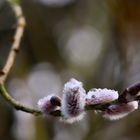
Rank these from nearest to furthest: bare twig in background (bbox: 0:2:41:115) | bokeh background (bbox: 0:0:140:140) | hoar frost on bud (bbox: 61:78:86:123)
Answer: hoar frost on bud (bbox: 61:78:86:123)
bare twig in background (bbox: 0:2:41:115)
bokeh background (bbox: 0:0:140:140)

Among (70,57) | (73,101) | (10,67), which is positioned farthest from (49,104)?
(70,57)

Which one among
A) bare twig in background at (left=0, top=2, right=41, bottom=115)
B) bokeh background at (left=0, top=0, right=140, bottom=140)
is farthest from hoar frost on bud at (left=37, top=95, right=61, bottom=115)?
bokeh background at (left=0, top=0, right=140, bottom=140)

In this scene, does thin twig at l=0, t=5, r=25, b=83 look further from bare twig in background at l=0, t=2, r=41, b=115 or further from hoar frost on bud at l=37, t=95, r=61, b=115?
hoar frost on bud at l=37, t=95, r=61, b=115

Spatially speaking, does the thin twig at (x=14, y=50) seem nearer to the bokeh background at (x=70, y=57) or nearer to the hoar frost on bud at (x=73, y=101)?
the hoar frost on bud at (x=73, y=101)

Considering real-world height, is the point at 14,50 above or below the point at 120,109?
above

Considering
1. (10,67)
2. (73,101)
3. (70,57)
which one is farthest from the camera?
(70,57)

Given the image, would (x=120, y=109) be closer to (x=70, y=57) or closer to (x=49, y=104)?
(x=49, y=104)

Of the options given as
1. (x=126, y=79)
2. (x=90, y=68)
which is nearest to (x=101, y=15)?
(x=90, y=68)
